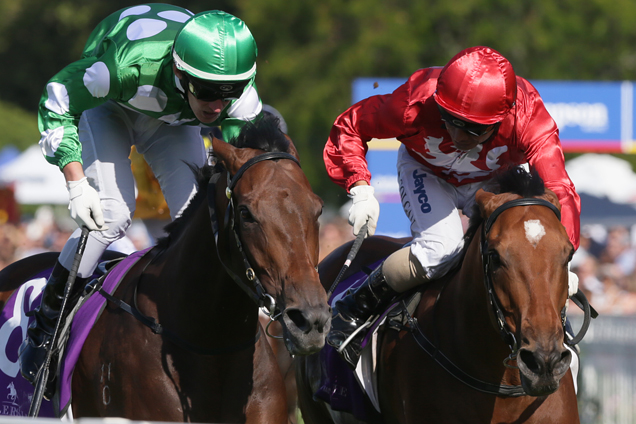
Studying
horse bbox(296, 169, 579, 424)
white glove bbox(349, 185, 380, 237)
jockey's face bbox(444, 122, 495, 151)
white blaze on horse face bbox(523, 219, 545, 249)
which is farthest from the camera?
white glove bbox(349, 185, 380, 237)

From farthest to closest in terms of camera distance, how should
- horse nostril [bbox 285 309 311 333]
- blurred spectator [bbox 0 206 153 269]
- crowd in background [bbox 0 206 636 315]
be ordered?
blurred spectator [bbox 0 206 153 269], crowd in background [bbox 0 206 636 315], horse nostril [bbox 285 309 311 333]

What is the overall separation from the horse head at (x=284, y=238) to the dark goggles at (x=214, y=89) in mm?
445

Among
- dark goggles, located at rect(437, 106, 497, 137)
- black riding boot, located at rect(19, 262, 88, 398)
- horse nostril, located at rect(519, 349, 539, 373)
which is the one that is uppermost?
dark goggles, located at rect(437, 106, 497, 137)

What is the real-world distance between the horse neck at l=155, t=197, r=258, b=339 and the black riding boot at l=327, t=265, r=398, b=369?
0.70 meters

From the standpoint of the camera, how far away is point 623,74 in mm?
23953

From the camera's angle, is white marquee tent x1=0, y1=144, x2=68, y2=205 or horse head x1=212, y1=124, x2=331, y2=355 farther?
white marquee tent x1=0, y1=144, x2=68, y2=205

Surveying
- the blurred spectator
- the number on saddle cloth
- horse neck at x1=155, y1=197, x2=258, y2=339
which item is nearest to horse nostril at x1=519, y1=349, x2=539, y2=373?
horse neck at x1=155, y1=197, x2=258, y2=339

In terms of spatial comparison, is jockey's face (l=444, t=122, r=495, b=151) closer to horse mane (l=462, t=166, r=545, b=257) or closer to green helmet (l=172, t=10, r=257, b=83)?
horse mane (l=462, t=166, r=545, b=257)

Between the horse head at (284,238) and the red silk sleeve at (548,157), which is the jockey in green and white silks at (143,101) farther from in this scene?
the red silk sleeve at (548,157)

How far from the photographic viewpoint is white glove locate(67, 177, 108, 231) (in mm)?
3752

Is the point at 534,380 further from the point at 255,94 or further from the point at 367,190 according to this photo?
the point at 255,94

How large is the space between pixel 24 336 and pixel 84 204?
44.9 inches

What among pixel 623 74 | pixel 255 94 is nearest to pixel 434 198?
pixel 255 94

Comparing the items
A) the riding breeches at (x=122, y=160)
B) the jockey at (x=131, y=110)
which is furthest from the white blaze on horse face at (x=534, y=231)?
the riding breeches at (x=122, y=160)
